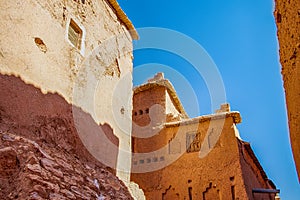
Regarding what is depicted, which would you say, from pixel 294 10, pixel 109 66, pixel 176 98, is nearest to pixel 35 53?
pixel 109 66

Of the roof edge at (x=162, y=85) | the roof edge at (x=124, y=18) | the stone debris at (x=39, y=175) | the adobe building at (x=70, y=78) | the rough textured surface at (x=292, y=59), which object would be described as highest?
the roof edge at (x=162, y=85)

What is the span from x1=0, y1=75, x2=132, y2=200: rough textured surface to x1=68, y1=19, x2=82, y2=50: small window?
1.53m

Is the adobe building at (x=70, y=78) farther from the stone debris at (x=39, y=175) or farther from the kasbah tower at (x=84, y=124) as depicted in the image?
the stone debris at (x=39, y=175)

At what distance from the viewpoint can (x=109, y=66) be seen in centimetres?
800

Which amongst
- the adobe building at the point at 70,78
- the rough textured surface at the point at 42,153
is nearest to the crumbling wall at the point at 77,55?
the adobe building at the point at 70,78

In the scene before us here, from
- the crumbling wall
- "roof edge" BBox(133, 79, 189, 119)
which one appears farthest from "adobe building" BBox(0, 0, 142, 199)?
"roof edge" BBox(133, 79, 189, 119)

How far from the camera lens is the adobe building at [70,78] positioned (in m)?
4.91

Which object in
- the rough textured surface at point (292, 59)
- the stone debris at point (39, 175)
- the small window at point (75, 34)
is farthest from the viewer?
the small window at point (75, 34)

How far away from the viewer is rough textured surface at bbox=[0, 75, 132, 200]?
3.65 meters

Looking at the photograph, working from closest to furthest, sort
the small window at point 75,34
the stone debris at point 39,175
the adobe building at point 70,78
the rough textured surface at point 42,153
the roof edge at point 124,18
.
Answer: the stone debris at point 39,175, the rough textured surface at point 42,153, the adobe building at point 70,78, the small window at point 75,34, the roof edge at point 124,18

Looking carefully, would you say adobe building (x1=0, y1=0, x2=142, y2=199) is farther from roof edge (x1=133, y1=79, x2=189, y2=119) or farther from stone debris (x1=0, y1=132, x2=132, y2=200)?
roof edge (x1=133, y1=79, x2=189, y2=119)

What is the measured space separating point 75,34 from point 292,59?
210 inches

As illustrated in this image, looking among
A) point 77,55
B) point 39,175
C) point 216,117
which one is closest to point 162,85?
point 216,117

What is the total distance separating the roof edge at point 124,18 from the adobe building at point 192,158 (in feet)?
15.5
